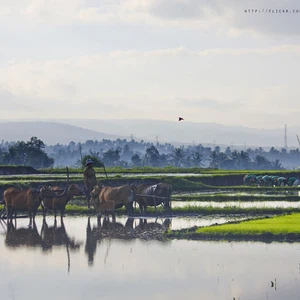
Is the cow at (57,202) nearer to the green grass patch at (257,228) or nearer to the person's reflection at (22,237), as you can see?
the person's reflection at (22,237)

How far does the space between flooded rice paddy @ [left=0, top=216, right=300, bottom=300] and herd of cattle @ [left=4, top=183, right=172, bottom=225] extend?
12.4ft

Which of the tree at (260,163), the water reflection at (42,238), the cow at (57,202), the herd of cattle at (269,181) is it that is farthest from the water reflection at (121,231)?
the tree at (260,163)

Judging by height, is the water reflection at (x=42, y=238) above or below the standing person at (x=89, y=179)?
below

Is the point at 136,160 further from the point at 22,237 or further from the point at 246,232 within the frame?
the point at 246,232

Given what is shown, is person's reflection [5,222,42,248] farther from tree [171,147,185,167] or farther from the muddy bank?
tree [171,147,185,167]

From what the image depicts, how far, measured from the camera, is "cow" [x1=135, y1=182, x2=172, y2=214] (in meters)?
31.7

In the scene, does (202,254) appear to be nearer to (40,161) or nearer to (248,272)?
(248,272)

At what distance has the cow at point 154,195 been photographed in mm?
31688

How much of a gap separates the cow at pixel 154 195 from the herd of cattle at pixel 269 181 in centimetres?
2734

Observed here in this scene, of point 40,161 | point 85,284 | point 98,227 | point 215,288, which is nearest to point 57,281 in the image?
point 85,284

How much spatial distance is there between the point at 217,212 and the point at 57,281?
1597cm

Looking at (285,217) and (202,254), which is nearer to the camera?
(202,254)

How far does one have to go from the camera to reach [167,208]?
31.8m

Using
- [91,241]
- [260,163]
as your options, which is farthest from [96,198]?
[260,163]
